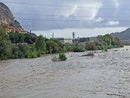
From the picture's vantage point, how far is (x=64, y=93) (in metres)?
26.7

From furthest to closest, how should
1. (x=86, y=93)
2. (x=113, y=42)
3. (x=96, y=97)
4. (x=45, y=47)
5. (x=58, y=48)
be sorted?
(x=113, y=42)
(x=58, y=48)
(x=45, y=47)
(x=86, y=93)
(x=96, y=97)

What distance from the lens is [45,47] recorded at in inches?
4621

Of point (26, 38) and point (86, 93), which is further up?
point (26, 38)

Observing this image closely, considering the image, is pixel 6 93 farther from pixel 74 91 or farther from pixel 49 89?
pixel 74 91

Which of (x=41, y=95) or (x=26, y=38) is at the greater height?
(x=26, y=38)

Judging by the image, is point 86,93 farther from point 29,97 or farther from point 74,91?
point 29,97

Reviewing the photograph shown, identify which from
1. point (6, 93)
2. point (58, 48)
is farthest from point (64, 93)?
point (58, 48)

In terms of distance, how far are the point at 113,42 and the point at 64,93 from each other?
17438cm

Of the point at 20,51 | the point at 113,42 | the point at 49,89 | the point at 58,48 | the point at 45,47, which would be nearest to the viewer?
the point at 49,89

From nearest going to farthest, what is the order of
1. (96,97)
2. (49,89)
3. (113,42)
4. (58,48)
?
(96,97) → (49,89) → (58,48) → (113,42)

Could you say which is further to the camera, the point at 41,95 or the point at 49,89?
the point at 49,89

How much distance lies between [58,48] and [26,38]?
1409 cm

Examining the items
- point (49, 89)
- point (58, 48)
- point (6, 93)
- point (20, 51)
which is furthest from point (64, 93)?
point (58, 48)

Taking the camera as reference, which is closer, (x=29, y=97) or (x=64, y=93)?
(x=29, y=97)
